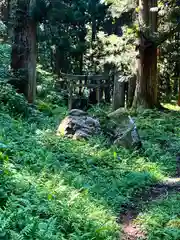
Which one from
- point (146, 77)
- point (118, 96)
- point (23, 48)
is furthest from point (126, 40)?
point (23, 48)

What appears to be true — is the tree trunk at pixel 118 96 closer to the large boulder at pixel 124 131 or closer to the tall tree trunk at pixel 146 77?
the tall tree trunk at pixel 146 77

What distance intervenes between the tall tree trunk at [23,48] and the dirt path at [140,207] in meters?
7.95

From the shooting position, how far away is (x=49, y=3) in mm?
14000

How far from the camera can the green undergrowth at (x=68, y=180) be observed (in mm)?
3869

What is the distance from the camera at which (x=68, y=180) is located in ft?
18.5

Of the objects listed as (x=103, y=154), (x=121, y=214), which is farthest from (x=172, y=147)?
(x=121, y=214)

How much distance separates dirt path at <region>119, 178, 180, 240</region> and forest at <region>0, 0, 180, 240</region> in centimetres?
2

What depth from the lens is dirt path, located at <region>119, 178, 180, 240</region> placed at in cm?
466

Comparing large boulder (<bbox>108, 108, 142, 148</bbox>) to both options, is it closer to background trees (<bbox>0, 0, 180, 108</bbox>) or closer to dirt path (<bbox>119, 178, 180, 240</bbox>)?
dirt path (<bbox>119, 178, 180, 240</bbox>)

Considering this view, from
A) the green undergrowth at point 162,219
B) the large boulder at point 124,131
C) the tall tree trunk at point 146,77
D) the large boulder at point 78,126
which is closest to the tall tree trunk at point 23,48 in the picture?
the large boulder at point 78,126

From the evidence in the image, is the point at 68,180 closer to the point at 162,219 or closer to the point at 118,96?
the point at 162,219

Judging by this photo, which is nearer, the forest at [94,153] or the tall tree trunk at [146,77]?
the forest at [94,153]

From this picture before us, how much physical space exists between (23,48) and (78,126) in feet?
17.7

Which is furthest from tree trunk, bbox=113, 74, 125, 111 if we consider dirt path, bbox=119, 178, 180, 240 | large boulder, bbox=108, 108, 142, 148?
dirt path, bbox=119, 178, 180, 240
